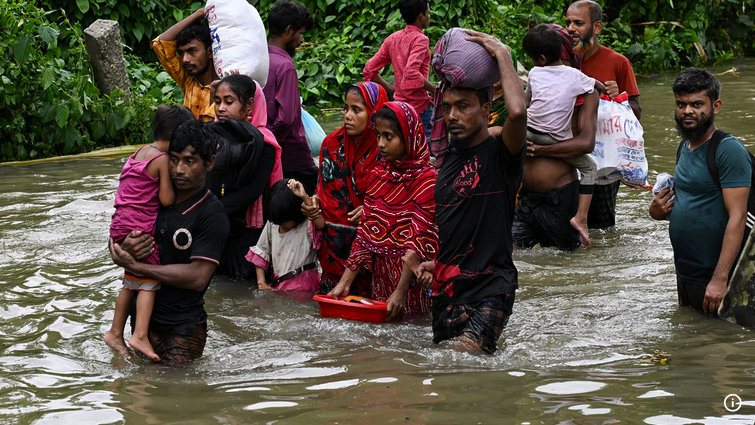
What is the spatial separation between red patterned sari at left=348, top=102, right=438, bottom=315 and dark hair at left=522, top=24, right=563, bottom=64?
5.02ft

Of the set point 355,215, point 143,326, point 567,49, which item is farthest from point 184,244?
point 567,49

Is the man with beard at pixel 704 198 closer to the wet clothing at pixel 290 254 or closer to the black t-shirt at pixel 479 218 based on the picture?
the black t-shirt at pixel 479 218

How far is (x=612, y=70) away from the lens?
6797 millimetres

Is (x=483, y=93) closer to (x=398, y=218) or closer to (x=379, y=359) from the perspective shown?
(x=398, y=218)

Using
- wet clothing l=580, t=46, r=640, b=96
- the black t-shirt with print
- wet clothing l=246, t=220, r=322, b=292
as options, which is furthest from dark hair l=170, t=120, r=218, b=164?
wet clothing l=580, t=46, r=640, b=96

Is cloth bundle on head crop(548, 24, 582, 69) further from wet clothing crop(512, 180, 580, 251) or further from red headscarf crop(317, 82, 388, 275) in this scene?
red headscarf crop(317, 82, 388, 275)

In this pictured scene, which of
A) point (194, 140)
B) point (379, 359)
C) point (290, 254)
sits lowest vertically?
point (379, 359)

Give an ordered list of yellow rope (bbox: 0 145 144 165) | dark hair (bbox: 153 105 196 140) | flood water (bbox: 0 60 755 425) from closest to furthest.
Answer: flood water (bbox: 0 60 755 425)
dark hair (bbox: 153 105 196 140)
yellow rope (bbox: 0 145 144 165)

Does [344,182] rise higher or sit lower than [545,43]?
lower

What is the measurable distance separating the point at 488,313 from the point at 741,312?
4.87 ft

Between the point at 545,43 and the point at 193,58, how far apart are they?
8.01 feet

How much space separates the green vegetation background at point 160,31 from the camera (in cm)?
948

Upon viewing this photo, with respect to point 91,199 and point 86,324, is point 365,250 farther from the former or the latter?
point 91,199

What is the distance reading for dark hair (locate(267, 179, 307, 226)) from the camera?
17.8 ft
